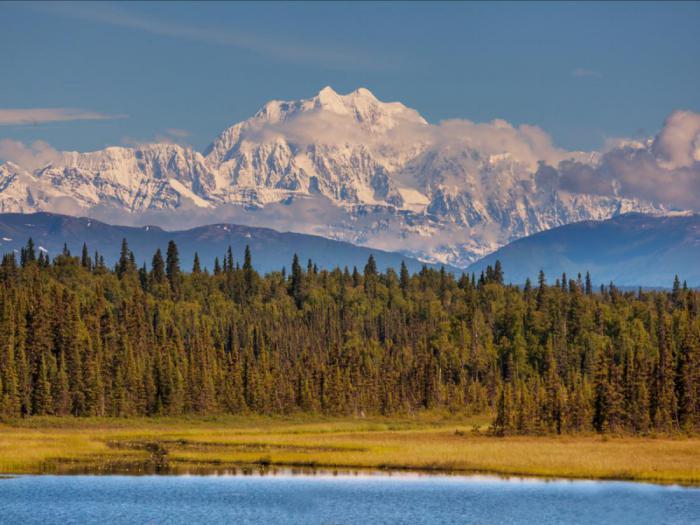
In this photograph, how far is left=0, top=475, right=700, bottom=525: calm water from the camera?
8888 cm

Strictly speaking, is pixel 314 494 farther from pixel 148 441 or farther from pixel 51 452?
pixel 148 441

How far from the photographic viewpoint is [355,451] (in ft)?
436

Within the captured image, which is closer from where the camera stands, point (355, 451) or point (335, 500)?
point (335, 500)

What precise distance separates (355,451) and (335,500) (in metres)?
35.6

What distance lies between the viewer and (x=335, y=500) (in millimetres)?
97188

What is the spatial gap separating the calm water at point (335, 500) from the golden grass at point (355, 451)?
7.05 meters

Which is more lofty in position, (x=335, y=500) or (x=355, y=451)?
(x=355, y=451)

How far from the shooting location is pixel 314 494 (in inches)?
3962

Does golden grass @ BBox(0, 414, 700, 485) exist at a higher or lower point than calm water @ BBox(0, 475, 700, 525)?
higher

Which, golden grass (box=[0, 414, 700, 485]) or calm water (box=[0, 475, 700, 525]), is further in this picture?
golden grass (box=[0, 414, 700, 485])

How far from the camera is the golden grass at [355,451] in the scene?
377 ft

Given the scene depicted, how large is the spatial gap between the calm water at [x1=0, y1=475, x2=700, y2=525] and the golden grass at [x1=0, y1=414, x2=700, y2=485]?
23.1 ft

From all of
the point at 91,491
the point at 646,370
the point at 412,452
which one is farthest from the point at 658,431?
the point at 91,491

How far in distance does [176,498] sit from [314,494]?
1127 centimetres
